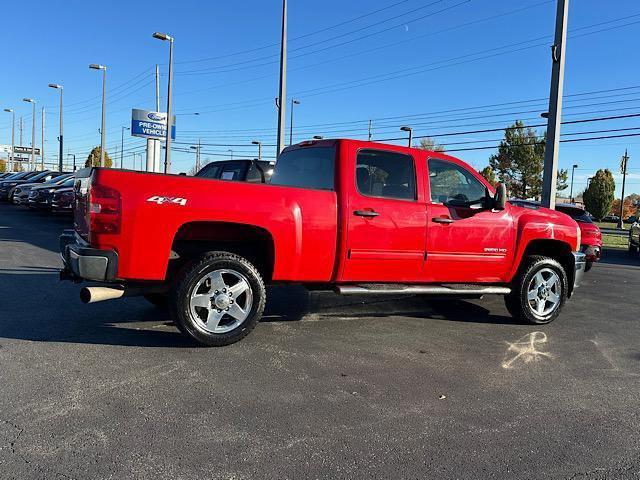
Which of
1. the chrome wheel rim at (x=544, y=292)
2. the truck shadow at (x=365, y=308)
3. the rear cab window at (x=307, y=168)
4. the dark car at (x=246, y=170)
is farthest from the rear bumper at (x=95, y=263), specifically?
the dark car at (x=246, y=170)

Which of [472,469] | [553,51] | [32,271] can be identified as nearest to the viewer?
[472,469]

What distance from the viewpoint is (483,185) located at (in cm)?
616

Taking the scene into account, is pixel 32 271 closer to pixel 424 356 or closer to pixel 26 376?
pixel 26 376

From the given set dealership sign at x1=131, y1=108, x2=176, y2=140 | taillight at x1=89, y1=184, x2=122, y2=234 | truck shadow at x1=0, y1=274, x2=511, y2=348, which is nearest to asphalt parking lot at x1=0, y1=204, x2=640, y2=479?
truck shadow at x1=0, y1=274, x2=511, y2=348

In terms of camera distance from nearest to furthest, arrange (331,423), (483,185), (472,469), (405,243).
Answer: (472,469) < (331,423) < (405,243) < (483,185)

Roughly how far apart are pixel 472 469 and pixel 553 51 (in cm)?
1246

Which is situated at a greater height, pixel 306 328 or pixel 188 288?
pixel 188 288

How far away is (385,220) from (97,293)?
2809mm

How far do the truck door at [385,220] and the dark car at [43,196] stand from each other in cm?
1680

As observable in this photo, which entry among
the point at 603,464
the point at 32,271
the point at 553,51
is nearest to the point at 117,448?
the point at 603,464

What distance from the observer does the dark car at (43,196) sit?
19.1 metres

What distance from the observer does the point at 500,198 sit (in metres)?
5.85

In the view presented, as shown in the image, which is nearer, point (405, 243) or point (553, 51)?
point (405, 243)

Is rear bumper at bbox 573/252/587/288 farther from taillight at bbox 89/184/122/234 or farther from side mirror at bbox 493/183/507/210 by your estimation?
taillight at bbox 89/184/122/234
